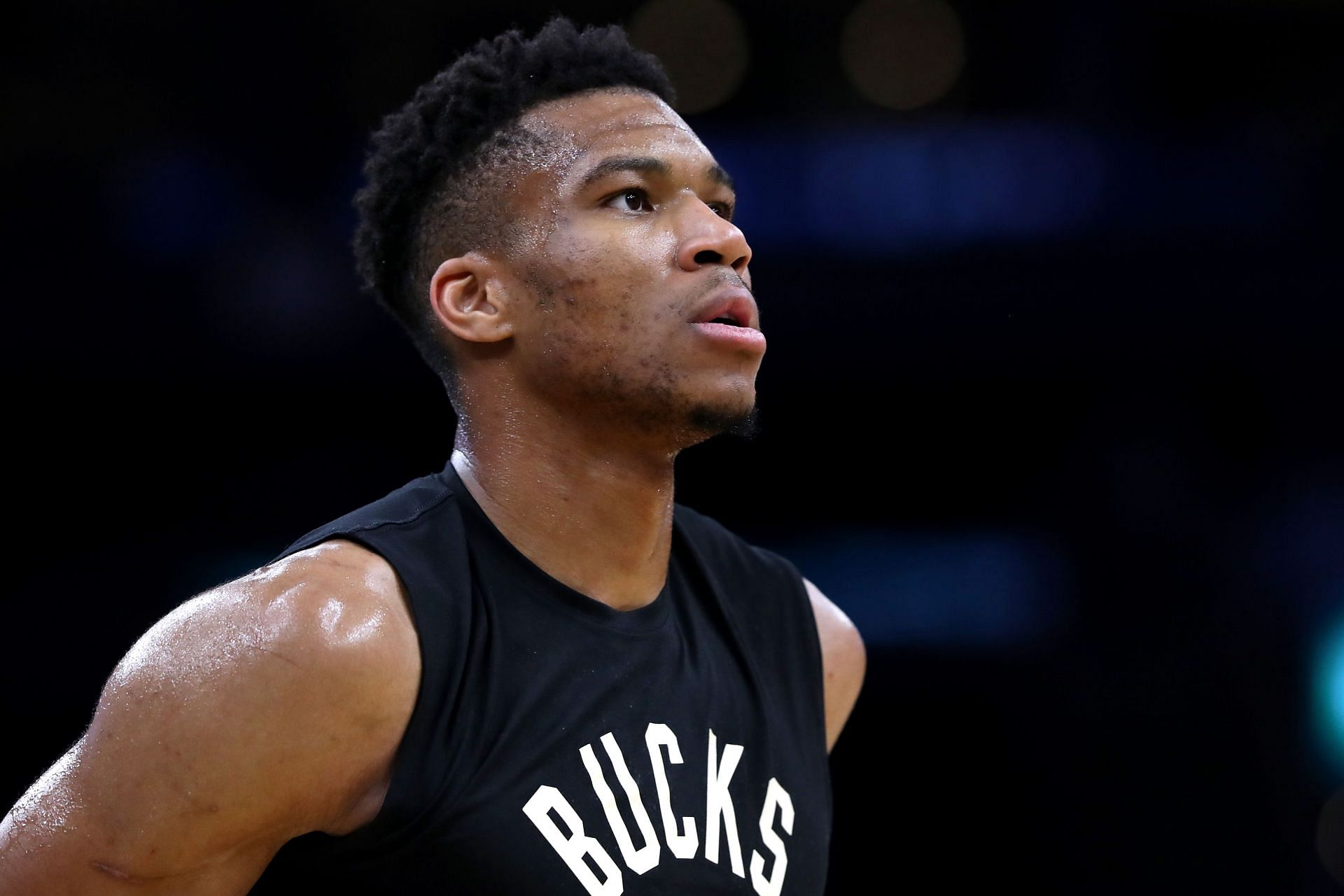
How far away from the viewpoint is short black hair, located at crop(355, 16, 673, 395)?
83.7 inches

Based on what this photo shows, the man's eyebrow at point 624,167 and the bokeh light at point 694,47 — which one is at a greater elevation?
the bokeh light at point 694,47

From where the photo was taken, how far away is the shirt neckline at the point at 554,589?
1900 millimetres

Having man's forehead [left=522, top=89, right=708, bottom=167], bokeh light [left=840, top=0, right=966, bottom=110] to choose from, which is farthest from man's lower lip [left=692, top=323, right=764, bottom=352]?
bokeh light [left=840, top=0, right=966, bottom=110]

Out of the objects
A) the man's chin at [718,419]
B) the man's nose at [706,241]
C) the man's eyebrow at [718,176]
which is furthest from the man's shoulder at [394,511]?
the man's eyebrow at [718,176]

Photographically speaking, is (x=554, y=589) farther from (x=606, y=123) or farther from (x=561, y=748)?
(x=606, y=123)

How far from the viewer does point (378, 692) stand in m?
1.60

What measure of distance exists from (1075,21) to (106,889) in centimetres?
475

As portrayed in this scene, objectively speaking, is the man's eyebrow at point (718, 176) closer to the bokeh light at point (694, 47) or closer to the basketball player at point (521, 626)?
the basketball player at point (521, 626)

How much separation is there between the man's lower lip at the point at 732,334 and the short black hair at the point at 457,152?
35 cm

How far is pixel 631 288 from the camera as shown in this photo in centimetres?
195

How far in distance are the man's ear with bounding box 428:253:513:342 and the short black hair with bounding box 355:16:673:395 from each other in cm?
3

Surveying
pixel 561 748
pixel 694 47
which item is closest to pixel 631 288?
pixel 561 748

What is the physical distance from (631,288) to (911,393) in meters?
3.15

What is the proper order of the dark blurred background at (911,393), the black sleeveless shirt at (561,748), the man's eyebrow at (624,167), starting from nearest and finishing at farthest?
the black sleeveless shirt at (561,748) < the man's eyebrow at (624,167) < the dark blurred background at (911,393)
